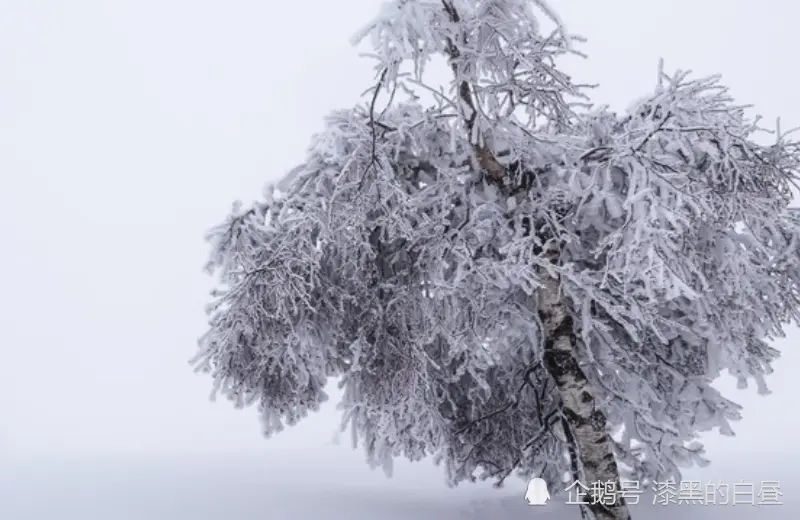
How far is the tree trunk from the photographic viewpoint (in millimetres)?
8266

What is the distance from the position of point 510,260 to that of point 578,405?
1669 mm

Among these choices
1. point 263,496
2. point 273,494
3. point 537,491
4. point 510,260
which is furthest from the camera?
point 273,494

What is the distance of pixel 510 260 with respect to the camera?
823cm

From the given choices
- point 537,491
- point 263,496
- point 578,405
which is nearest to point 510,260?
point 578,405

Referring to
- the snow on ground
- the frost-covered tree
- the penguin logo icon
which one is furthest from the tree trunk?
the snow on ground

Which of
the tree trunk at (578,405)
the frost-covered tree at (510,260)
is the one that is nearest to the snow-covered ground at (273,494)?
the frost-covered tree at (510,260)

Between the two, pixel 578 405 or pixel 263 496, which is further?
pixel 263 496

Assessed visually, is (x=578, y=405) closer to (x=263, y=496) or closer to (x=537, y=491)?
(x=537, y=491)

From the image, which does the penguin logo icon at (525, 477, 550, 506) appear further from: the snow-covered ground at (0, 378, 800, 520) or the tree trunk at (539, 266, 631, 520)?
the snow-covered ground at (0, 378, 800, 520)

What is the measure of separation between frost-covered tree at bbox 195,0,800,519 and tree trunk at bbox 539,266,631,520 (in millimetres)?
23

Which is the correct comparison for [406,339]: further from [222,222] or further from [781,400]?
[781,400]

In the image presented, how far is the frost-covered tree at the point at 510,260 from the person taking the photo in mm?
8039

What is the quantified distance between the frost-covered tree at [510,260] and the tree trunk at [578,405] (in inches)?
0.9

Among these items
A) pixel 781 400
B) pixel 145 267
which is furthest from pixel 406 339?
pixel 145 267
